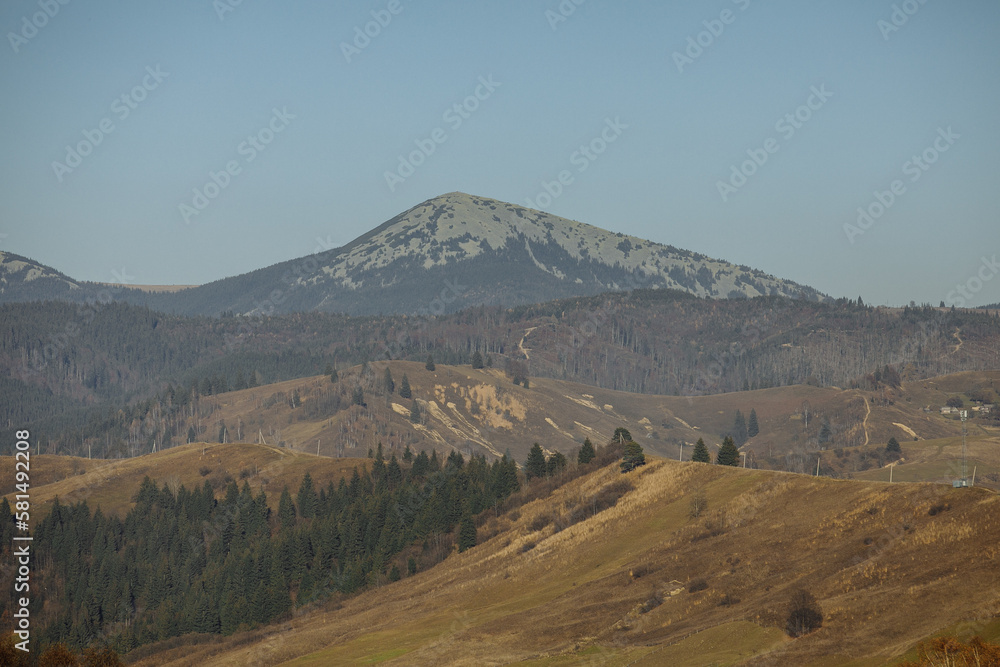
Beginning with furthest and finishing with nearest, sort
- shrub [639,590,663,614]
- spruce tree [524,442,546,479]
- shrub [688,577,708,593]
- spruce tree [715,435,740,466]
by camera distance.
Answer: spruce tree [524,442,546,479], spruce tree [715,435,740,466], shrub [688,577,708,593], shrub [639,590,663,614]

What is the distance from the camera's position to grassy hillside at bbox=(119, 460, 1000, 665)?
204 ft

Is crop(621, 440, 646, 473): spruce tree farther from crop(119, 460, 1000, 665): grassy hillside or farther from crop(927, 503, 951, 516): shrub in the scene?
crop(927, 503, 951, 516): shrub

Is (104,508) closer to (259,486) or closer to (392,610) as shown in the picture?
(259,486)

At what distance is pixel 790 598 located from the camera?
69.0 meters

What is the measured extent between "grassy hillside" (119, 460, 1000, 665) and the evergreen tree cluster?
44.2ft

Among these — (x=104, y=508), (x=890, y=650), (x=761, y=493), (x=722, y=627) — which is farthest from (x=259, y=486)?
(x=890, y=650)

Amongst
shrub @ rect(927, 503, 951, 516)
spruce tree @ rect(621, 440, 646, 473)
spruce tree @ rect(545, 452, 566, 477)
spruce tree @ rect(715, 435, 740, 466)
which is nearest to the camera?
shrub @ rect(927, 503, 951, 516)

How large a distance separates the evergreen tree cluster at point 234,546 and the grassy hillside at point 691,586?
13474mm

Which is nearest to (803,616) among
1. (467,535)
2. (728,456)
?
(728,456)

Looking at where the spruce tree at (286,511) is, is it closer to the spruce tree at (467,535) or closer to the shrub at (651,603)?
the spruce tree at (467,535)

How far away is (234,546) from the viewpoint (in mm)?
163875

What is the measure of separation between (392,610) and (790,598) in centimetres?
4725

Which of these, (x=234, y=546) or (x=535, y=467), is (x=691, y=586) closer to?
(x=535, y=467)

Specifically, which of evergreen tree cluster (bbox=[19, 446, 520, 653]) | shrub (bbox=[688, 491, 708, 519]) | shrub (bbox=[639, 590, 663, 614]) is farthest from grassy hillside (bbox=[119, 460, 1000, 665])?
evergreen tree cluster (bbox=[19, 446, 520, 653])
